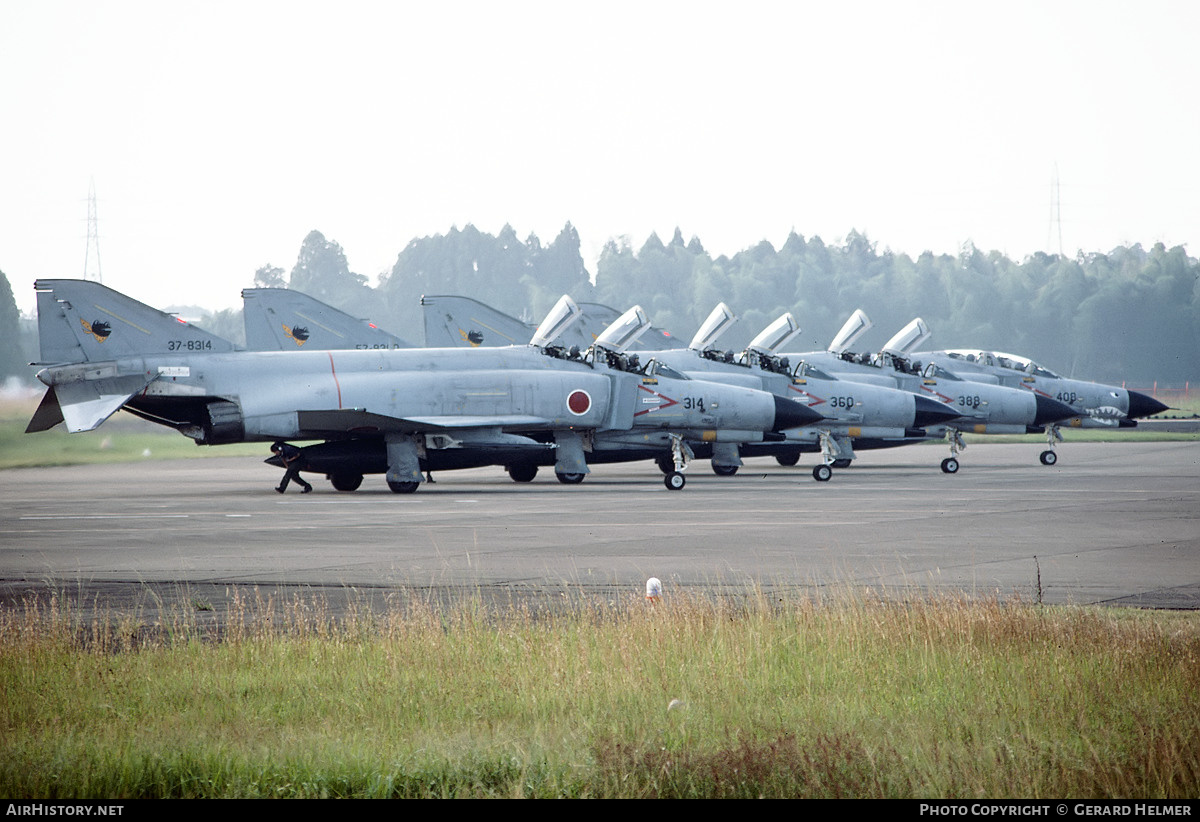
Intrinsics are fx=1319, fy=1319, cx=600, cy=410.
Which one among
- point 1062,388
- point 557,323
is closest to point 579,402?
point 557,323

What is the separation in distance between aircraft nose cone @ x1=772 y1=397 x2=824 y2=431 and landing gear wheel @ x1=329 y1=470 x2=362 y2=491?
27.6 ft

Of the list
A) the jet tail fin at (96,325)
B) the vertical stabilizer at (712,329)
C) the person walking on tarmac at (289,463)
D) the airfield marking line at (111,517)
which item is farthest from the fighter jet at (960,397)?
the airfield marking line at (111,517)

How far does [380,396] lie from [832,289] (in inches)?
4423

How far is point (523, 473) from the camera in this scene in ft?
93.2

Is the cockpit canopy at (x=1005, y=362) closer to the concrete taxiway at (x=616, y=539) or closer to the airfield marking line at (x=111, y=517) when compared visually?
the concrete taxiway at (x=616, y=539)

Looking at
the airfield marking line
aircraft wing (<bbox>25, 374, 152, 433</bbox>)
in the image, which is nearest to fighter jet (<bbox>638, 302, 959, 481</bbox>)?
aircraft wing (<bbox>25, 374, 152, 433</bbox>)

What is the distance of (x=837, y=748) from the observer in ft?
16.8

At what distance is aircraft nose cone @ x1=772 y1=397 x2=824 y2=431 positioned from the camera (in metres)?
26.7

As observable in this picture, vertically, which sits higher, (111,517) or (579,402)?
(579,402)

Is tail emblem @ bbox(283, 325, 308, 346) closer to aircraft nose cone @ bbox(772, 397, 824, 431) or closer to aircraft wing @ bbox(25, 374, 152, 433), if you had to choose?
aircraft wing @ bbox(25, 374, 152, 433)

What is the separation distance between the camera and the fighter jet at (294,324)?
27422 millimetres

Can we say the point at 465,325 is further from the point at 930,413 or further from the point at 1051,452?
the point at 1051,452

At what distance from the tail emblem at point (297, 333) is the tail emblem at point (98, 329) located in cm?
459

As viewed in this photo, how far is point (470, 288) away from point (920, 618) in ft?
476
